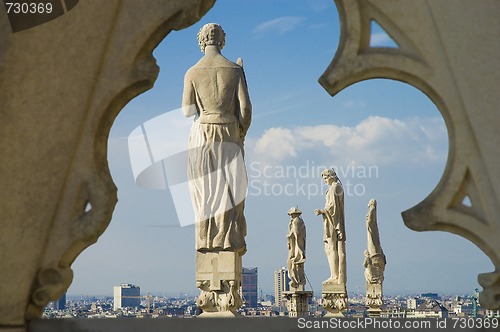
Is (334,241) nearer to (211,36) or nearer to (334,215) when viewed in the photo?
(334,215)

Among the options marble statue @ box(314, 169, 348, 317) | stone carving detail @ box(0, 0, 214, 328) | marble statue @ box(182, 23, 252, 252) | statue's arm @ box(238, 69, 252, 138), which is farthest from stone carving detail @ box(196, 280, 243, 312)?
marble statue @ box(314, 169, 348, 317)

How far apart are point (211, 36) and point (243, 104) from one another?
79cm

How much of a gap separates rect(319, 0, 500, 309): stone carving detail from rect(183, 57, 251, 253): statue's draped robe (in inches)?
186

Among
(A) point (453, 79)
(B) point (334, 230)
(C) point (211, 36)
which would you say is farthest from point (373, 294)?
(A) point (453, 79)

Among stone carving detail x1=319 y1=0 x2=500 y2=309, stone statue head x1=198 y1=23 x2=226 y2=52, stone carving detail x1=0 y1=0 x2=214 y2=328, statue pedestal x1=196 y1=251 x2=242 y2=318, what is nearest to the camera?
stone carving detail x1=319 y1=0 x2=500 y2=309

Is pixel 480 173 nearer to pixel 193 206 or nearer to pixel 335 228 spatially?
pixel 193 206

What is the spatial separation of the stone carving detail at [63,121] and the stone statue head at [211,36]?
489 cm

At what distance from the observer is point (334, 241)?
46.3 ft

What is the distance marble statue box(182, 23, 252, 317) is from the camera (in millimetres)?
7953

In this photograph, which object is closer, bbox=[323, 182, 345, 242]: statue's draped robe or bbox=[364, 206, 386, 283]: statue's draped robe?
bbox=[323, 182, 345, 242]: statue's draped robe

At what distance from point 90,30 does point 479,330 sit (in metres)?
1.95

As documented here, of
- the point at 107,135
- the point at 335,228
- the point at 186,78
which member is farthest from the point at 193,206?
the point at 335,228

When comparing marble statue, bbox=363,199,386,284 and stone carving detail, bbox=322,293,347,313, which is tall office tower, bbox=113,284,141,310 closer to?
marble statue, bbox=363,199,386,284

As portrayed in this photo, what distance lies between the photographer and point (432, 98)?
10.7ft
